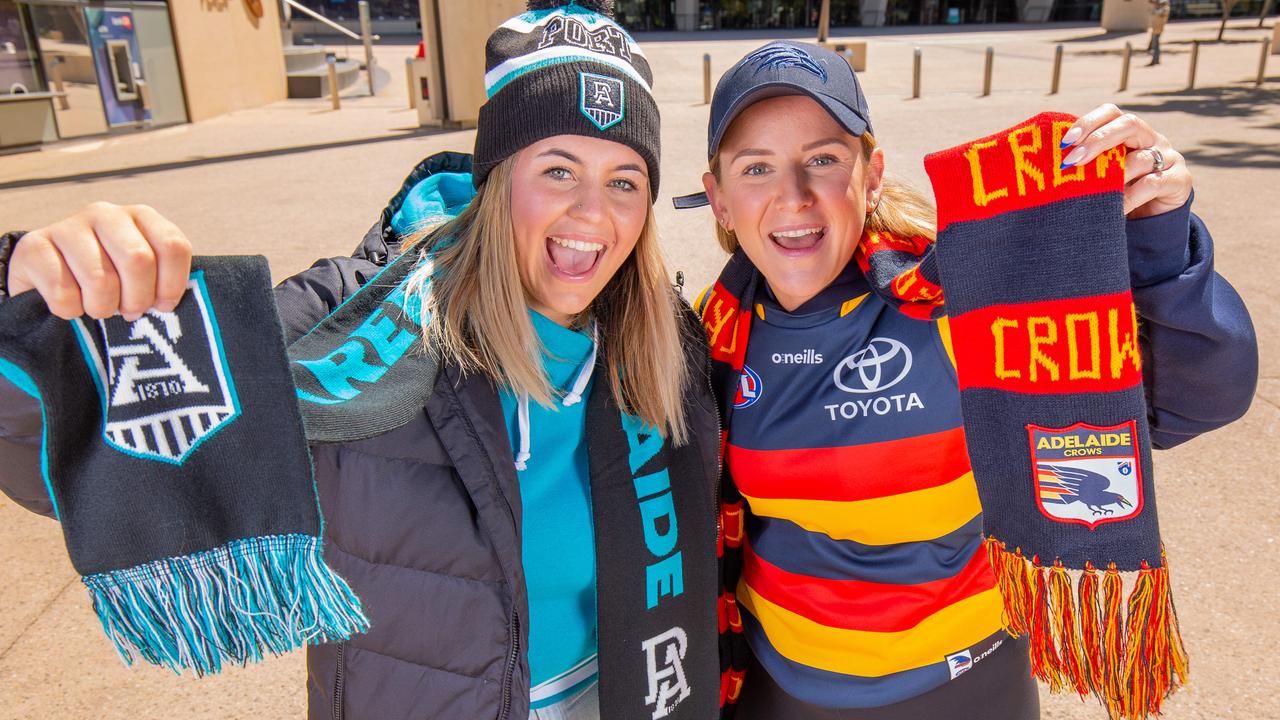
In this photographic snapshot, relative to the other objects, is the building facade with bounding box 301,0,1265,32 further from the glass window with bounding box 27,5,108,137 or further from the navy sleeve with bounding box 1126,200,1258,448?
the navy sleeve with bounding box 1126,200,1258,448

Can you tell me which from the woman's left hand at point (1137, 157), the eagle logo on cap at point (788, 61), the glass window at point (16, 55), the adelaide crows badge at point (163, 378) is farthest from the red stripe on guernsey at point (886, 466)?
the glass window at point (16, 55)

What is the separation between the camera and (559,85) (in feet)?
6.55

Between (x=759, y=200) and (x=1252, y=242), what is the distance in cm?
689

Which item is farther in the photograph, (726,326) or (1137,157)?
(726,326)

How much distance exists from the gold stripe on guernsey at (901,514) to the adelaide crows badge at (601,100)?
1.02 metres

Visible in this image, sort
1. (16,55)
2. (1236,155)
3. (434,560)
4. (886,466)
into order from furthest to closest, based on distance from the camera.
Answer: (16,55), (1236,155), (886,466), (434,560)

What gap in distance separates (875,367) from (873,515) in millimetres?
337

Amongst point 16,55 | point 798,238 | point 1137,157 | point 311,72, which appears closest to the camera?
point 1137,157

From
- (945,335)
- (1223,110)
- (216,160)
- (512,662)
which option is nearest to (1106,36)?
(1223,110)

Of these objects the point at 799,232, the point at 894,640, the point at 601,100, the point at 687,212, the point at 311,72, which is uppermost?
the point at 311,72

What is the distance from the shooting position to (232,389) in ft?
4.29

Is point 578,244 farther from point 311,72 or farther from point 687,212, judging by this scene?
point 311,72

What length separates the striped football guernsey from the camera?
1.92 meters

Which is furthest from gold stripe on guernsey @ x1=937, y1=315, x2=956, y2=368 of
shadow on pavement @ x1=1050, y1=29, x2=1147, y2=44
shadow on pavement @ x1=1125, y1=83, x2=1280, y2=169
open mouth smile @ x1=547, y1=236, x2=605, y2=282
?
shadow on pavement @ x1=1050, y1=29, x2=1147, y2=44
